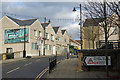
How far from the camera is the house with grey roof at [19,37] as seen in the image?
140 ft

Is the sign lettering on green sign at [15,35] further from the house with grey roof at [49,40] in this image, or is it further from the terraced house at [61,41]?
the terraced house at [61,41]

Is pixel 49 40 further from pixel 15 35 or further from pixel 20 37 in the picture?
pixel 15 35

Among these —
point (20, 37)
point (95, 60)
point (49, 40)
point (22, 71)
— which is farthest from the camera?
point (49, 40)

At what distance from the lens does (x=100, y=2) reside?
12.9 meters

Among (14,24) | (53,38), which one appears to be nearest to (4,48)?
(14,24)

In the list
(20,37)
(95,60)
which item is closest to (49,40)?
(20,37)

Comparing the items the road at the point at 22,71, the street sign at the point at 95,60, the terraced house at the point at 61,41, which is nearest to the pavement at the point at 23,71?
the road at the point at 22,71

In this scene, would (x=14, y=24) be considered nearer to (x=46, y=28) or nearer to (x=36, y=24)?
(x=36, y=24)

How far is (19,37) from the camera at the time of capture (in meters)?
42.9

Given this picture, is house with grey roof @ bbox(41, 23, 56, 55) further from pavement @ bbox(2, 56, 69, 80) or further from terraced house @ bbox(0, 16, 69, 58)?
pavement @ bbox(2, 56, 69, 80)

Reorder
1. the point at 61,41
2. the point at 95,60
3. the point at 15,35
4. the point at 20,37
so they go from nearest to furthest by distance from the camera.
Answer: the point at 95,60 < the point at 20,37 < the point at 15,35 < the point at 61,41

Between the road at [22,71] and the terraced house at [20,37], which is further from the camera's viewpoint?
the terraced house at [20,37]

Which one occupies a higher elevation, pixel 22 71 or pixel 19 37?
pixel 19 37

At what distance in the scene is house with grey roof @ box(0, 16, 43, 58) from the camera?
42562 mm
